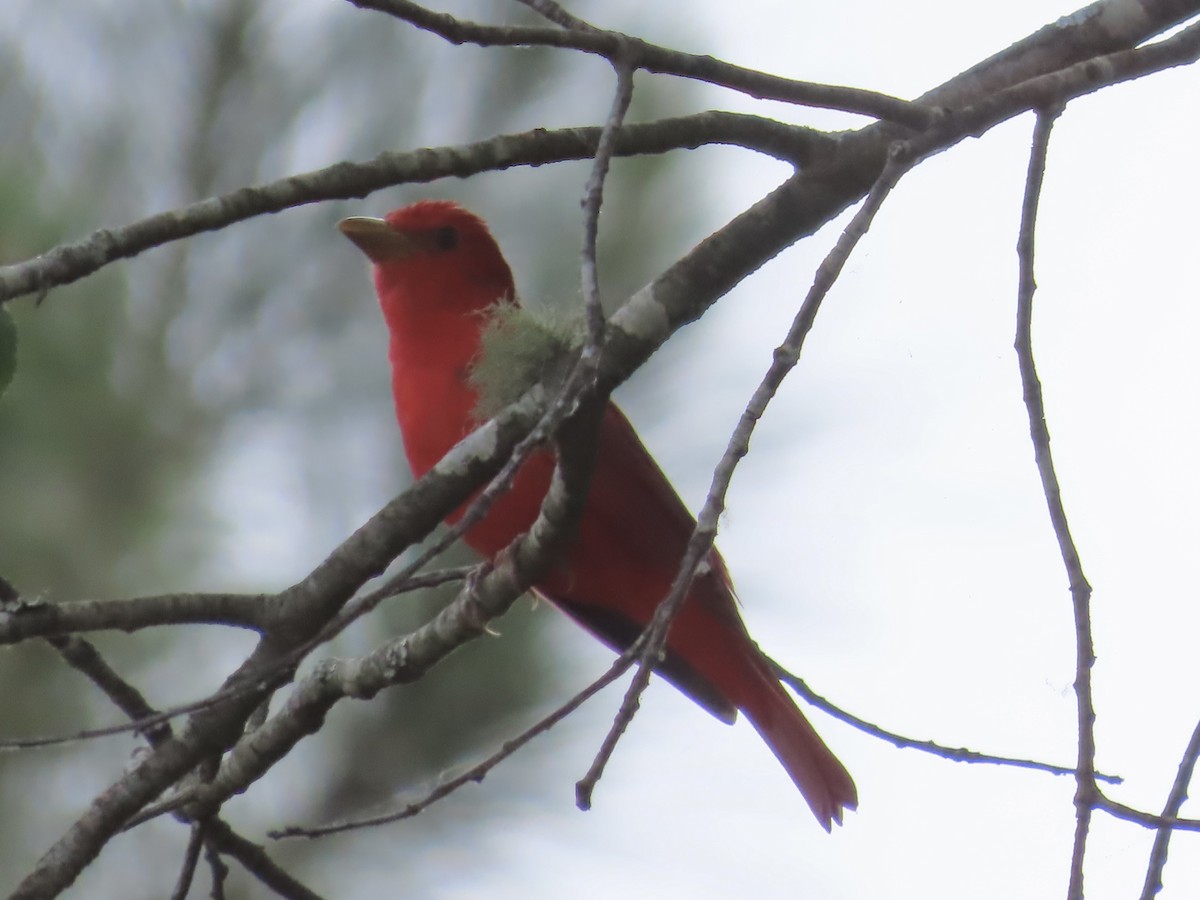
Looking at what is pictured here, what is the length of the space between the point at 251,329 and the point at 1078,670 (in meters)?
2.79

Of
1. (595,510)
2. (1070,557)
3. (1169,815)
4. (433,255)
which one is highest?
(433,255)

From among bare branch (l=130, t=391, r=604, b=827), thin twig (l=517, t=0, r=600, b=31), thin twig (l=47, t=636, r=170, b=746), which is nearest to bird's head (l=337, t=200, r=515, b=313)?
bare branch (l=130, t=391, r=604, b=827)

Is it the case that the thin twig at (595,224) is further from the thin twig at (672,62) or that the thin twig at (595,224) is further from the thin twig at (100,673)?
the thin twig at (100,673)

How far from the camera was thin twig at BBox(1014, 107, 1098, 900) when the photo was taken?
160cm

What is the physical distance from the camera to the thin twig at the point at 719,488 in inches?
56.9

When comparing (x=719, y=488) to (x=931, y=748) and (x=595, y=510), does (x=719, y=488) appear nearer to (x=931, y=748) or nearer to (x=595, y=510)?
(x=931, y=748)

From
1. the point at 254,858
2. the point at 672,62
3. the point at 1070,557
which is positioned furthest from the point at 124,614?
the point at 1070,557

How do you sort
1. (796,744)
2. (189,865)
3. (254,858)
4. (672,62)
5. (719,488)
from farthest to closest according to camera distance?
(796,744), (254,858), (189,865), (672,62), (719,488)

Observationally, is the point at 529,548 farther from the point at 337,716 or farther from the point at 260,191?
the point at 337,716

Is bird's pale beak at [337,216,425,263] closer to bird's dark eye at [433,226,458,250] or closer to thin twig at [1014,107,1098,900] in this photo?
bird's dark eye at [433,226,458,250]

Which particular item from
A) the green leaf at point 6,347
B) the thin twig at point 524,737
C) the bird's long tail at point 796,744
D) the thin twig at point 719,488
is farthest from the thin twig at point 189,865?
the bird's long tail at point 796,744

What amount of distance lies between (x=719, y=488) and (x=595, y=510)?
1.83 metres

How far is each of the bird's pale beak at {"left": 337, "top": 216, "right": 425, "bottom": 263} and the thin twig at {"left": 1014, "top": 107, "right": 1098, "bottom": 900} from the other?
2046 millimetres

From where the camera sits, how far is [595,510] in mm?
3383
